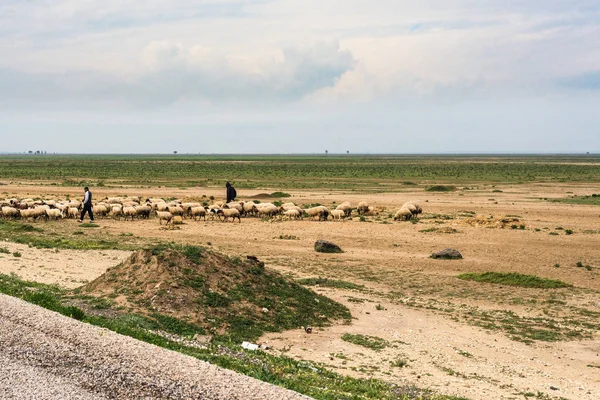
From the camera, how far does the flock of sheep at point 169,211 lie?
3841cm

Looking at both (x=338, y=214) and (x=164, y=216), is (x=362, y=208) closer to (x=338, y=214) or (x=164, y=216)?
(x=338, y=214)

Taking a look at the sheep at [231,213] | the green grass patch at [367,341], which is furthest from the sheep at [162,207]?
the green grass patch at [367,341]

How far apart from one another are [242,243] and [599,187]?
5538 centimetres

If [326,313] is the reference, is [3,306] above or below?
above

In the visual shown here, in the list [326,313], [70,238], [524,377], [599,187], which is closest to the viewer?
[524,377]

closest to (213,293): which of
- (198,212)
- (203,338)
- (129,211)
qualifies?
(203,338)

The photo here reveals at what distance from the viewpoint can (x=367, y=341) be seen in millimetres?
16156

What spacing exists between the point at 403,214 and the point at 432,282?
17.8 m

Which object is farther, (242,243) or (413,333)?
(242,243)

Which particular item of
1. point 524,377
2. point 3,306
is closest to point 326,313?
point 524,377

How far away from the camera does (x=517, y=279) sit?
24.3m

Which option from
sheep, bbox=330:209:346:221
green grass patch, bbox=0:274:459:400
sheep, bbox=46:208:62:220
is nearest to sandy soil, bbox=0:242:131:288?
green grass patch, bbox=0:274:459:400

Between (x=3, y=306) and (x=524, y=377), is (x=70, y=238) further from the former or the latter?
(x=524, y=377)

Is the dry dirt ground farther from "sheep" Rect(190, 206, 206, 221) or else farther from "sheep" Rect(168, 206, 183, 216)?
"sheep" Rect(168, 206, 183, 216)
